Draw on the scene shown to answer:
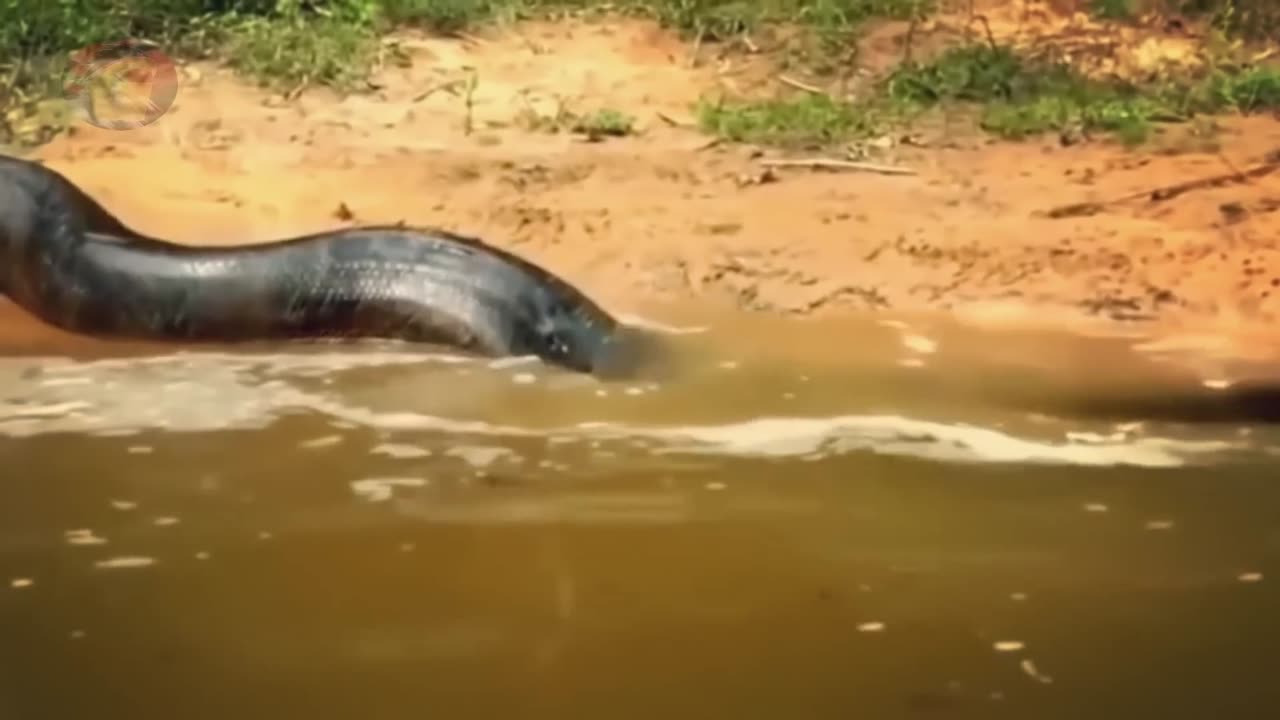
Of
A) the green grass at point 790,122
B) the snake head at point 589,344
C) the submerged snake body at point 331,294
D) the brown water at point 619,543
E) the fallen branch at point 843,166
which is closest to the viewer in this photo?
the brown water at point 619,543

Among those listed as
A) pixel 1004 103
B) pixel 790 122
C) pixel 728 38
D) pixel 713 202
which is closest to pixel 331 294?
A: pixel 713 202

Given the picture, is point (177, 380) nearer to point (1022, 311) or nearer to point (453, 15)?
point (1022, 311)

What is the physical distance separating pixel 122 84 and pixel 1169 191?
197 inches

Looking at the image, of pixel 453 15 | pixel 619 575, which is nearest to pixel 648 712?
pixel 619 575

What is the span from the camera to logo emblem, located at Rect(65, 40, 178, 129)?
810 centimetres

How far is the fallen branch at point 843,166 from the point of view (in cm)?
728

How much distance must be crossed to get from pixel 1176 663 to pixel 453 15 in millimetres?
7258

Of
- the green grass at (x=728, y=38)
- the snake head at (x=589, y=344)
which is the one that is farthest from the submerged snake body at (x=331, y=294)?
the green grass at (x=728, y=38)

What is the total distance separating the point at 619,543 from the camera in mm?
3799

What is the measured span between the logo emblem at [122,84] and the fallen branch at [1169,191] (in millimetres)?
4155

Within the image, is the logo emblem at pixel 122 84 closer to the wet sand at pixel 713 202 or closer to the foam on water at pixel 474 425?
the wet sand at pixel 713 202

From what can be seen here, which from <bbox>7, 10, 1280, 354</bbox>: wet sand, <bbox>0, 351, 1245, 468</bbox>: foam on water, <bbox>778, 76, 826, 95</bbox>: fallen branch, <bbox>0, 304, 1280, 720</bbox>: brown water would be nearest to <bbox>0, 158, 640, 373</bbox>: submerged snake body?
<bbox>0, 304, 1280, 720</bbox>: brown water

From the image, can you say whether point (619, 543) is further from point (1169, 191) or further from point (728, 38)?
point (728, 38)

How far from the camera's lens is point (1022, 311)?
5.84m
